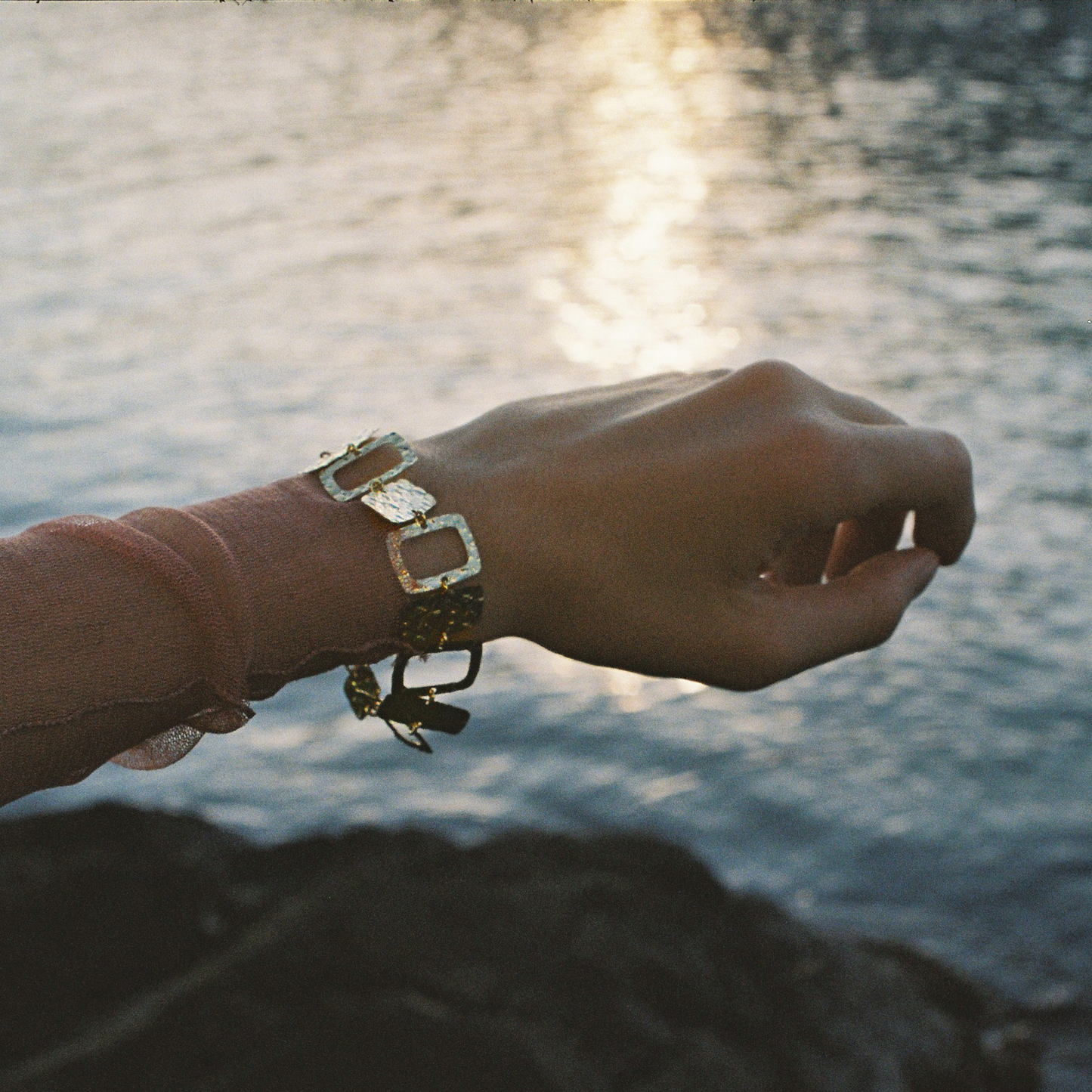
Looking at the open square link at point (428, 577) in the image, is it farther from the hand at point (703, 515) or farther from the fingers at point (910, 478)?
the fingers at point (910, 478)

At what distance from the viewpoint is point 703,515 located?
2.04 m

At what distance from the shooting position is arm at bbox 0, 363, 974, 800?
1893 mm

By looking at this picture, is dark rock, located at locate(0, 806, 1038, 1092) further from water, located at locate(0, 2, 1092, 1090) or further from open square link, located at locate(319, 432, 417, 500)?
open square link, located at locate(319, 432, 417, 500)

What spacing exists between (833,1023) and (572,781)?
1.58 metres

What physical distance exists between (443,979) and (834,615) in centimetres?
216

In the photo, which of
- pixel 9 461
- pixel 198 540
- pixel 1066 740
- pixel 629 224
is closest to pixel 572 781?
pixel 1066 740

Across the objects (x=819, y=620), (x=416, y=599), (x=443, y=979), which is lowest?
(x=443, y=979)

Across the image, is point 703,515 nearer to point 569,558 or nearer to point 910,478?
point 569,558

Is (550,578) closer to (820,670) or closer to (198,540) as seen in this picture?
(198,540)

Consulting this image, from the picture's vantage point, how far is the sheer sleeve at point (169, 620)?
5.97 feet

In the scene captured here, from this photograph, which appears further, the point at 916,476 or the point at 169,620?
the point at 916,476

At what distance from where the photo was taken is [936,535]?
7.50 feet

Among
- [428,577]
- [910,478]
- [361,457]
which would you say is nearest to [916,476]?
[910,478]

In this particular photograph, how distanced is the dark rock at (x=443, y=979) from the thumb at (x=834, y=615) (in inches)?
71.6
